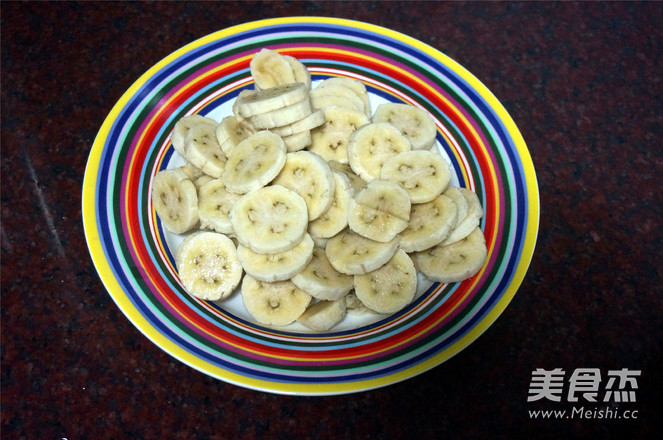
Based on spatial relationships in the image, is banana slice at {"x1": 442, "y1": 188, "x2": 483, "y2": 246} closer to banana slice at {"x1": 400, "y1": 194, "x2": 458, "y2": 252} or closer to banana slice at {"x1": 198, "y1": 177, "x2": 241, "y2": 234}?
banana slice at {"x1": 400, "y1": 194, "x2": 458, "y2": 252}

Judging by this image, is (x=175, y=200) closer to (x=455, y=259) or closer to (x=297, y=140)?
(x=297, y=140)

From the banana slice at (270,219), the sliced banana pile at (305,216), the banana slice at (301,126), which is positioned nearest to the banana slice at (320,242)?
the sliced banana pile at (305,216)

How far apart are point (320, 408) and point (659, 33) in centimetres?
233

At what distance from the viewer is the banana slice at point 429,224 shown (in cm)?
173

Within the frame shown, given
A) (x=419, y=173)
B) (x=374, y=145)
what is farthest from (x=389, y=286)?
(x=374, y=145)

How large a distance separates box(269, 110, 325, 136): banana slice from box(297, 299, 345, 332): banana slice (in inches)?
23.3

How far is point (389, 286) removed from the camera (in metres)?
1.74

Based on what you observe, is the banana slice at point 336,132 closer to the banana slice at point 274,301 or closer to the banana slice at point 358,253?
the banana slice at point 358,253

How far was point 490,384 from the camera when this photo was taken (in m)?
1.85

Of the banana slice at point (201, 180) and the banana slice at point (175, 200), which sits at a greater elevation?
the banana slice at point (201, 180)

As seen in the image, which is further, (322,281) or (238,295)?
(238,295)

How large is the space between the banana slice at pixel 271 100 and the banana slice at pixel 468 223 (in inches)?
26.2

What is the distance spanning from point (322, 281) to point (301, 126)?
0.54 metres

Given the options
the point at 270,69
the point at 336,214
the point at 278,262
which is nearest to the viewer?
the point at 278,262
